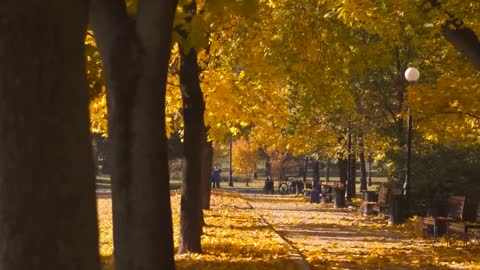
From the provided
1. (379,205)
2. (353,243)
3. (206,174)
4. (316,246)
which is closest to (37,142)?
(316,246)

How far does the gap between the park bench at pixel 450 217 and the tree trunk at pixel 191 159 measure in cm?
620

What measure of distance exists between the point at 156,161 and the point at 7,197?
125 inches

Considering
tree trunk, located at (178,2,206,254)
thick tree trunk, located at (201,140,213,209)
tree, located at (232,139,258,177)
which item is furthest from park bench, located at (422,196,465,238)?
tree, located at (232,139,258,177)

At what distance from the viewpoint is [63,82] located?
3889 millimetres

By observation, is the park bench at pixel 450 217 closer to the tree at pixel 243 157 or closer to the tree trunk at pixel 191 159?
the tree trunk at pixel 191 159

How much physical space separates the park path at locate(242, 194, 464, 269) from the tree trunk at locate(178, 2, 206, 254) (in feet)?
6.11

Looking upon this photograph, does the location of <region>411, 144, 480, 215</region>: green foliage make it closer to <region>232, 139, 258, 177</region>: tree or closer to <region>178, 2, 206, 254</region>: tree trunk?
<region>178, 2, 206, 254</region>: tree trunk

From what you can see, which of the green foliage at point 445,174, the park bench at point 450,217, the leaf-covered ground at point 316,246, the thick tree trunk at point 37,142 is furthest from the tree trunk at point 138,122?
the green foliage at point 445,174

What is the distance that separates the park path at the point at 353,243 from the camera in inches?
506

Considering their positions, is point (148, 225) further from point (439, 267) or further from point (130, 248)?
point (439, 267)

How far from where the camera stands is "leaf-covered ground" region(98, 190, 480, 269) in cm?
1223

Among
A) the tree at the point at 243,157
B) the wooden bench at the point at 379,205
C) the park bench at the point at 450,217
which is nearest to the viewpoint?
the park bench at the point at 450,217

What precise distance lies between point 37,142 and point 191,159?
9.34m

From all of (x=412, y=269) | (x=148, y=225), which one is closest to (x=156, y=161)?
(x=148, y=225)
